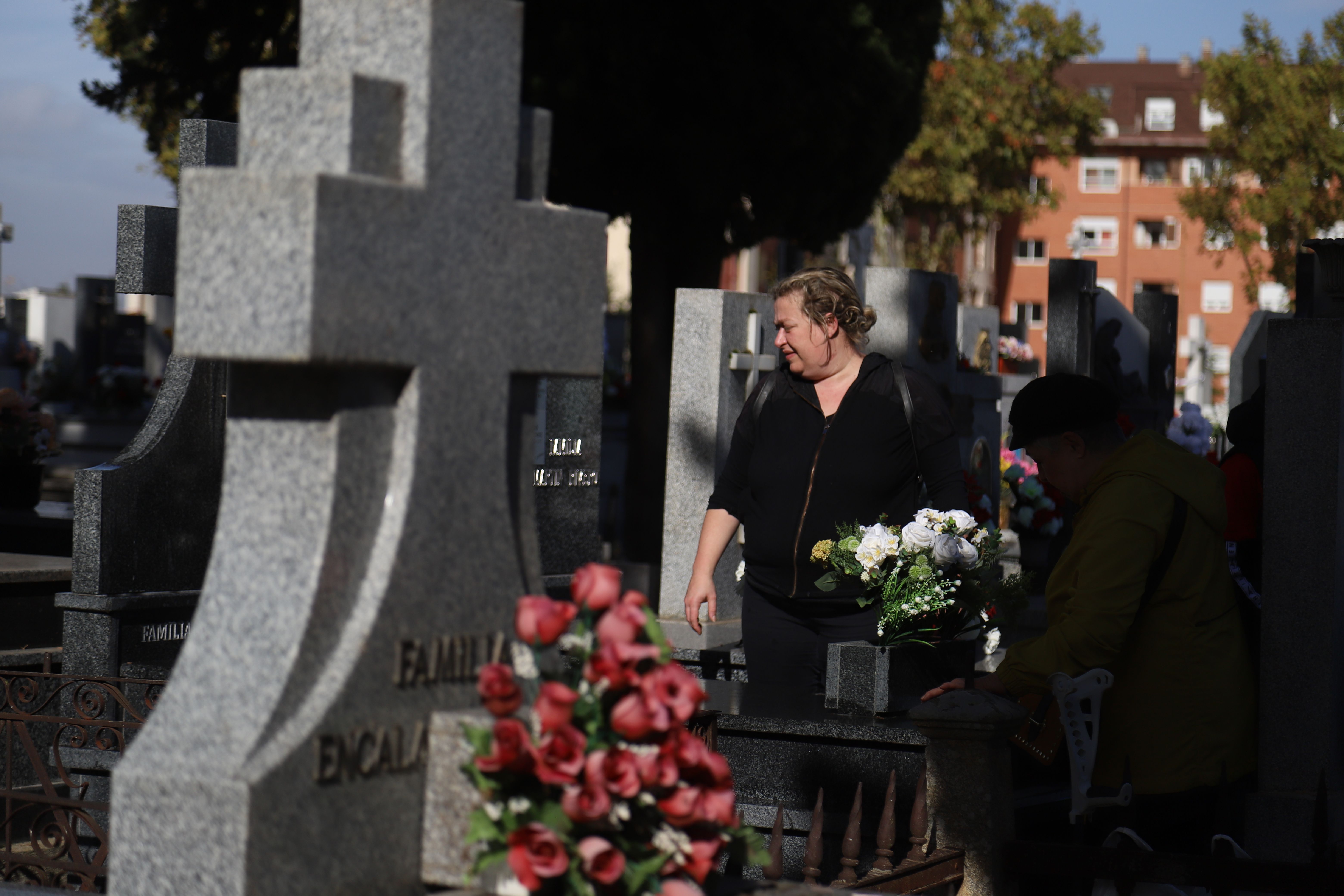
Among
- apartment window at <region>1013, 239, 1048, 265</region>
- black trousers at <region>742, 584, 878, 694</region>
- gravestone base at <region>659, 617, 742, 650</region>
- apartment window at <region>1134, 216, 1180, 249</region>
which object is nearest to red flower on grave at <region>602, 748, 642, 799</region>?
black trousers at <region>742, 584, 878, 694</region>

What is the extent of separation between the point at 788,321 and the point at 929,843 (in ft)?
5.33

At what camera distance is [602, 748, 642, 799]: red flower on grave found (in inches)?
97.7

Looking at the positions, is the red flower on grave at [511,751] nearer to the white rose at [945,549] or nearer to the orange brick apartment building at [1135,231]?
the white rose at [945,549]

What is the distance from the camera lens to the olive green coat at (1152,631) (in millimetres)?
3684

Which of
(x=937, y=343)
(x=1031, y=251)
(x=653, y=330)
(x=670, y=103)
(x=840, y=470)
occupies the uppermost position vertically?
(x=1031, y=251)

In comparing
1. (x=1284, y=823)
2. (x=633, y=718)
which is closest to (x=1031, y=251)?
(x=1284, y=823)

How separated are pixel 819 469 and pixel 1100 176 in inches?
2588

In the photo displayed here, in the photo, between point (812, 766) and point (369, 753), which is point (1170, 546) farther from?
point (369, 753)

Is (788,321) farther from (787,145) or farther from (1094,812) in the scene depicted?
(787,145)

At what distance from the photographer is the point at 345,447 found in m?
2.66

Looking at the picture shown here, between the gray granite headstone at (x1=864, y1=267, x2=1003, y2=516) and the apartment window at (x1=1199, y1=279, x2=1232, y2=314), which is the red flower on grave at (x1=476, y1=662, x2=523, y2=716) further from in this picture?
the apartment window at (x1=1199, y1=279, x2=1232, y2=314)

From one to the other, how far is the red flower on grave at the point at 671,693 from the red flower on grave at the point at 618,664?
1.0 inches

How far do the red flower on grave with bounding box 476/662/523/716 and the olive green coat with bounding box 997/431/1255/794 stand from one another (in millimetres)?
1573

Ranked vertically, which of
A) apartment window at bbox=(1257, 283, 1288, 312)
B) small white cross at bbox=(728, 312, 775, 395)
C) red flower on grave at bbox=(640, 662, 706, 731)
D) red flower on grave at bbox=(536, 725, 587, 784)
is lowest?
red flower on grave at bbox=(536, 725, 587, 784)
